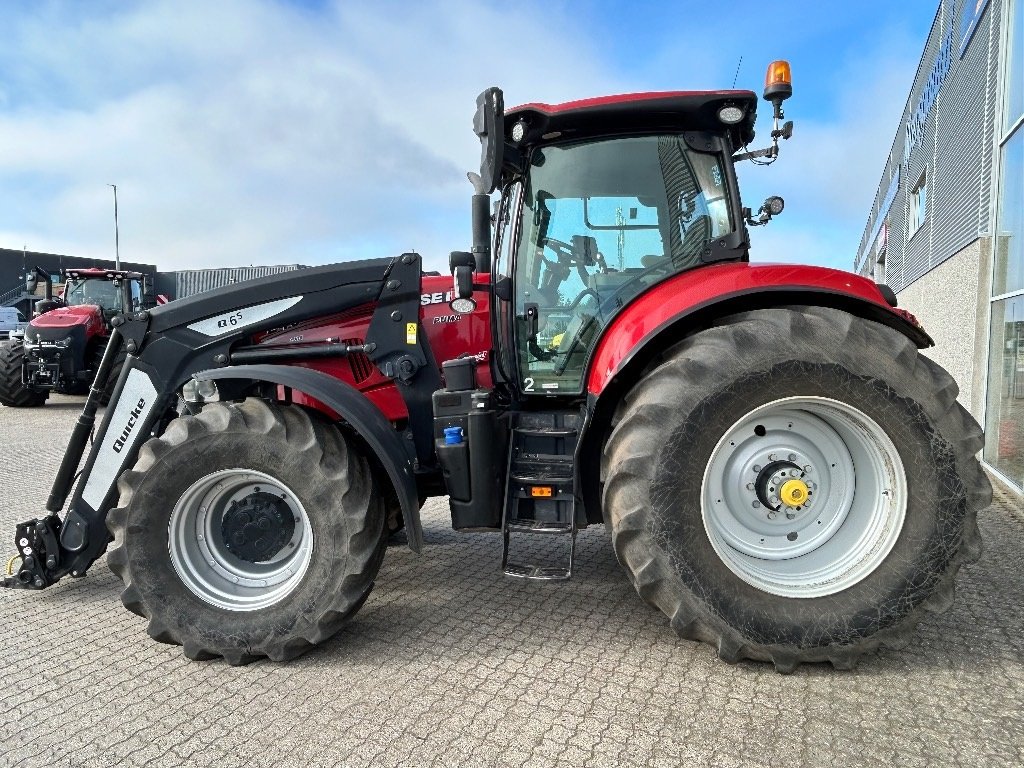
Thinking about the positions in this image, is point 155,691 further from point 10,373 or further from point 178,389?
point 10,373

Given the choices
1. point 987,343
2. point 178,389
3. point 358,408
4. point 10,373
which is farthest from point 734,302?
point 10,373

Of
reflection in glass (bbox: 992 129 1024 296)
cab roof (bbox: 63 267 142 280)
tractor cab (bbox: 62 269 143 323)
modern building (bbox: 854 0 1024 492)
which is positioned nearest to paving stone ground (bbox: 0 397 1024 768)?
modern building (bbox: 854 0 1024 492)

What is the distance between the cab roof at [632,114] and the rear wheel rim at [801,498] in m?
1.37

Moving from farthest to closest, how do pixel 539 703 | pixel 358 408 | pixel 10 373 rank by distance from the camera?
pixel 10 373
pixel 358 408
pixel 539 703

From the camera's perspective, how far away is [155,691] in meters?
2.65

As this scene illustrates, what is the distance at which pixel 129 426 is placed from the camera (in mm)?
3258

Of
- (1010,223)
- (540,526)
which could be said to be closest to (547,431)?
(540,526)

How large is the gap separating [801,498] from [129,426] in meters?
3.03

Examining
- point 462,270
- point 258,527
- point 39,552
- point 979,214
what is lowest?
point 39,552

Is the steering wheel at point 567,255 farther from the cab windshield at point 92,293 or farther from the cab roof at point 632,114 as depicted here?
the cab windshield at point 92,293

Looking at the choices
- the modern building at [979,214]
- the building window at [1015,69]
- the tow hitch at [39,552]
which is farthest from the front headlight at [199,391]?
the building window at [1015,69]

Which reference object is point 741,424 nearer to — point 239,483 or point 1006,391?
point 239,483

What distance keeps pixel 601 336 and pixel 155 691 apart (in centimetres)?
230

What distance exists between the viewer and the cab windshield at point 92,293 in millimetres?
13219
